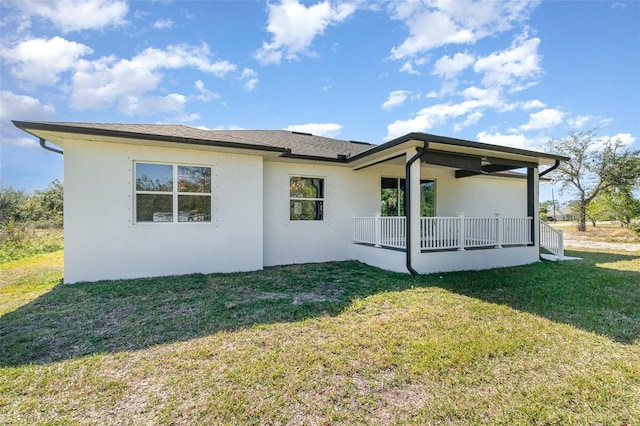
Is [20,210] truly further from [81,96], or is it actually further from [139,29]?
[139,29]

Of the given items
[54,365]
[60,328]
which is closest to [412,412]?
[54,365]

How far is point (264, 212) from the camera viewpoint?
7812 mm

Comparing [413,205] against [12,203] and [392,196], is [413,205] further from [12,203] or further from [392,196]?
[12,203]

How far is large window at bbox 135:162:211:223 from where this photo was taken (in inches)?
248

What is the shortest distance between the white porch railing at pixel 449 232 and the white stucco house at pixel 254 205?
0.03 metres

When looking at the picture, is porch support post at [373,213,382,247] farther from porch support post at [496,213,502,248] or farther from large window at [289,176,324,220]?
porch support post at [496,213,502,248]

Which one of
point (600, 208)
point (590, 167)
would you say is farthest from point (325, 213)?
point (600, 208)

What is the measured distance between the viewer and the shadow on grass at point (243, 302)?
3.37 meters

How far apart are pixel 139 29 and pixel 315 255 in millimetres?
7952

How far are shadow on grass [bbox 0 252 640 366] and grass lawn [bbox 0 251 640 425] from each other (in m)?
0.03

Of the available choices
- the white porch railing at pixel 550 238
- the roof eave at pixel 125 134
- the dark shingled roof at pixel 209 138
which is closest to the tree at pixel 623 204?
the white porch railing at pixel 550 238

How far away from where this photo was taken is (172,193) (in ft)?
21.3

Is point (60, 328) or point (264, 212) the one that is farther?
point (264, 212)

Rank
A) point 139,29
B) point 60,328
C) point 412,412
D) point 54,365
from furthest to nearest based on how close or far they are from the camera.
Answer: point 139,29
point 60,328
point 54,365
point 412,412
